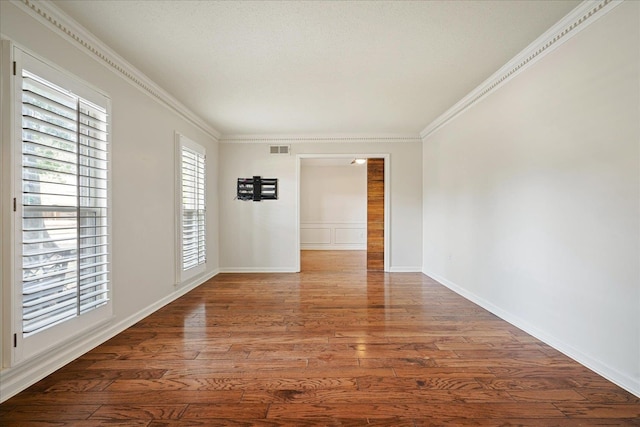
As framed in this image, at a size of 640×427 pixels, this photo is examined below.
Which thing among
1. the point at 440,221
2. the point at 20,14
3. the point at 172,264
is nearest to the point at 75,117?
the point at 20,14

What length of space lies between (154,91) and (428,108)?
11.3 feet

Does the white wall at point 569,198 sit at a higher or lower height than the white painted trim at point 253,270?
higher

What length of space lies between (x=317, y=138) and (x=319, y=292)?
2781 mm

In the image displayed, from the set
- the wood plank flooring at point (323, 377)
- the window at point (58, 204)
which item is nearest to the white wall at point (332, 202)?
the wood plank flooring at point (323, 377)

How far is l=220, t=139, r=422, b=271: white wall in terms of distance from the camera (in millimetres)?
5266

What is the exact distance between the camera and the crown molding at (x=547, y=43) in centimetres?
195

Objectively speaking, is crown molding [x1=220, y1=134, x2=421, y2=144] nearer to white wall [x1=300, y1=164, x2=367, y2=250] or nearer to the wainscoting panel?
white wall [x1=300, y1=164, x2=367, y2=250]

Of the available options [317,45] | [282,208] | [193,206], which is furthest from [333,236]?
[317,45]

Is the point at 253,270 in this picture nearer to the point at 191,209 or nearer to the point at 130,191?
the point at 191,209

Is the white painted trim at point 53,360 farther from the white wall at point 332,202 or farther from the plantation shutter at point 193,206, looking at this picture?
the white wall at point 332,202

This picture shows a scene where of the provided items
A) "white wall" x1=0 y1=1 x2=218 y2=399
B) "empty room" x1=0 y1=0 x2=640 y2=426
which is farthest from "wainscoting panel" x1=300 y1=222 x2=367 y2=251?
"white wall" x1=0 y1=1 x2=218 y2=399

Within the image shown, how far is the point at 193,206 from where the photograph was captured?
4184 millimetres

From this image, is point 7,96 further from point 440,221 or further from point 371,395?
point 440,221

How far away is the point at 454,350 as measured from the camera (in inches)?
91.0
